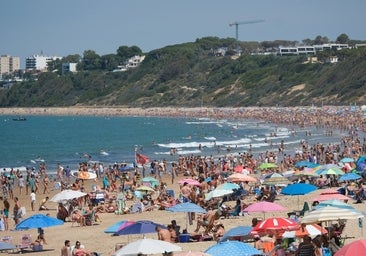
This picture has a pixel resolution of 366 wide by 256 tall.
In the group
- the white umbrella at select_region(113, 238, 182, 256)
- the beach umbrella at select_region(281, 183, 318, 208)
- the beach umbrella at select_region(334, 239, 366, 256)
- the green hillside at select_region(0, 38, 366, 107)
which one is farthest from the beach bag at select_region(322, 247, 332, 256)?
the green hillside at select_region(0, 38, 366, 107)

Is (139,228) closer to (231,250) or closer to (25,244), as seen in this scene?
(25,244)

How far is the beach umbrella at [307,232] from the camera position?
1387cm

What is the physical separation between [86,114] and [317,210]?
13167 centimetres

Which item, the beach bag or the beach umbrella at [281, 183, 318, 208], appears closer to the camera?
the beach bag

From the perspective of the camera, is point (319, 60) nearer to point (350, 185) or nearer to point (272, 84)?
point (272, 84)

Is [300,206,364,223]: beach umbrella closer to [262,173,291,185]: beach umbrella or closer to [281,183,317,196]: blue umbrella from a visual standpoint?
[281,183,317,196]: blue umbrella

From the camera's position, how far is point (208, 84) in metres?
138

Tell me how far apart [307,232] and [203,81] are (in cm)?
12952

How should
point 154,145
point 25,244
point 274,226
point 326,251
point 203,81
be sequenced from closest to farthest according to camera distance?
point 326,251
point 274,226
point 25,244
point 154,145
point 203,81

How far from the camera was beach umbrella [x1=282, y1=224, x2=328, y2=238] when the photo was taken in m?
13.9

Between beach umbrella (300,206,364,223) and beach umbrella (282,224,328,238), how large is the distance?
16.5 inches

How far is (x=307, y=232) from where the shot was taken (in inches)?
555

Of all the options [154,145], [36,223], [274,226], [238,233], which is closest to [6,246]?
[36,223]

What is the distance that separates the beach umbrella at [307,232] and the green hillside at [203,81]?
261 feet
